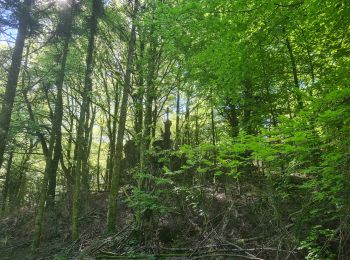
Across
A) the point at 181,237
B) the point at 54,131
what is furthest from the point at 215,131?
the point at 54,131

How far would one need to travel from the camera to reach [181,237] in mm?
11125

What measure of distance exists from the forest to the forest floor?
6 cm

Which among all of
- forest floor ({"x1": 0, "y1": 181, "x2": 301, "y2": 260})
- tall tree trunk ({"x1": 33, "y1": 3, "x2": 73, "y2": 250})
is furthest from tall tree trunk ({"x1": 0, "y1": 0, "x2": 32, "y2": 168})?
forest floor ({"x1": 0, "y1": 181, "x2": 301, "y2": 260})

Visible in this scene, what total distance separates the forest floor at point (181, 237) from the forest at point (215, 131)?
0.06 meters

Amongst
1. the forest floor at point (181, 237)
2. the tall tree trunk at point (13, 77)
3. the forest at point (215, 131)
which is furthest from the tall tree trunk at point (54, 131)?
the tall tree trunk at point (13, 77)

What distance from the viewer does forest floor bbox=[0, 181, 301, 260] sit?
26.7 ft

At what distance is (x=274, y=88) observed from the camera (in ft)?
42.3

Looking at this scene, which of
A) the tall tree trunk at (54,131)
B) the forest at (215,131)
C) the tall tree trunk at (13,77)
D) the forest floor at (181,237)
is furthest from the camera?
the tall tree trunk at (54,131)

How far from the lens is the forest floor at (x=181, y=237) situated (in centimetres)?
812

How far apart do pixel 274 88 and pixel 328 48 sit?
386cm

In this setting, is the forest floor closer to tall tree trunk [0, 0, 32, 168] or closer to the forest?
the forest

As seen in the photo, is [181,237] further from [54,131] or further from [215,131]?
[215,131]

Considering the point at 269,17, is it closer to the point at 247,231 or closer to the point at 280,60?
the point at 280,60

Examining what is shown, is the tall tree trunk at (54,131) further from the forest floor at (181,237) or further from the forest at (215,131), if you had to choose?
the forest floor at (181,237)
